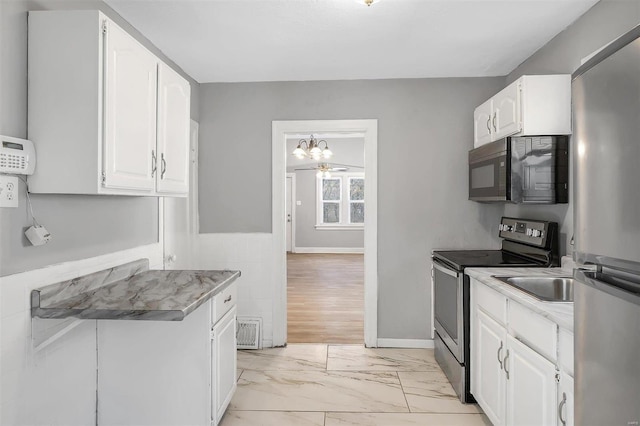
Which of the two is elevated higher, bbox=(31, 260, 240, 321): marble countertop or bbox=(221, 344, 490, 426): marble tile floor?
bbox=(31, 260, 240, 321): marble countertop

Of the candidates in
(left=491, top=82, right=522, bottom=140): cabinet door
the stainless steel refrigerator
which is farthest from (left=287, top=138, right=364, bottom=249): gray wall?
the stainless steel refrigerator

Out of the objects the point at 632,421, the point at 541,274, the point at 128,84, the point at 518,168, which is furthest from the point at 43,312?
the point at 518,168

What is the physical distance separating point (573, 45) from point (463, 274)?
1.60 m

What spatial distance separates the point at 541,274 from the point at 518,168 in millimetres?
714

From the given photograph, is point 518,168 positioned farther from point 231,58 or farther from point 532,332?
point 231,58

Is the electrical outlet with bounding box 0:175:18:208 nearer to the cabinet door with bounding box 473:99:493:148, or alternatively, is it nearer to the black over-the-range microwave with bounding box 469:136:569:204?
the black over-the-range microwave with bounding box 469:136:569:204

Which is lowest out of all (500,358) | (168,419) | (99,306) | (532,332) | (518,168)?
(168,419)

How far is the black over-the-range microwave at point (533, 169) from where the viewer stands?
8.39ft

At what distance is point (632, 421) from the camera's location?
0.83 m

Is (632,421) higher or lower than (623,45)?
lower

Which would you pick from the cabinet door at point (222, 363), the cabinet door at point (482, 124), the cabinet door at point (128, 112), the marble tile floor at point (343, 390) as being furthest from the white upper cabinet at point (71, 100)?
the cabinet door at point (482, 124)

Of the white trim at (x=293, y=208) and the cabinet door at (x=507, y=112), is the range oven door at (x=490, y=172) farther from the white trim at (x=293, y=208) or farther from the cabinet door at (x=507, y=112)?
the white trim at (x=293, y=208)

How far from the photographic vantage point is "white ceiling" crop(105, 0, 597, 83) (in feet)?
7.61

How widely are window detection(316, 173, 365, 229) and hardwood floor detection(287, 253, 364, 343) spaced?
160 centimetres
